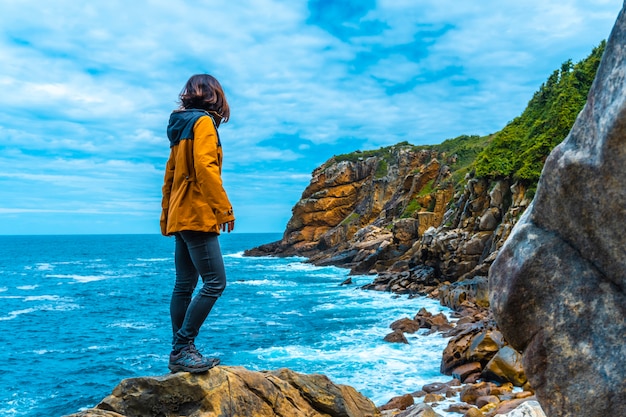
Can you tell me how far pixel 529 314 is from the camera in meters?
3.91

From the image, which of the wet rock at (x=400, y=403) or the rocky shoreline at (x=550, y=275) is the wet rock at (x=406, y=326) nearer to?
the rocky shoreline at (x=550, y=275)

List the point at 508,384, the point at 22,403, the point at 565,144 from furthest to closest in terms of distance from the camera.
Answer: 1. the point at 22,403
2. the point at 508,384
3. the point at 565,144

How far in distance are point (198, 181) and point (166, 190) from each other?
952 mm

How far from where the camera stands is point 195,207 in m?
5.41

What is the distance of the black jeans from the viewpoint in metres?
5.57

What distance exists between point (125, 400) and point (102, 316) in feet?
113

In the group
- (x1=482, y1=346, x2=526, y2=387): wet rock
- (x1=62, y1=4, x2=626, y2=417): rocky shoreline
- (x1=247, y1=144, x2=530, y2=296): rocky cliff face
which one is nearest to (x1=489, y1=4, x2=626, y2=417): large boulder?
(x1=62, y1=4, x2=626, y2=417): rocky shoreline

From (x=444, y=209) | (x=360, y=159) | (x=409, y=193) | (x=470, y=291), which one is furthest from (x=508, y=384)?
(x=360, y=159)

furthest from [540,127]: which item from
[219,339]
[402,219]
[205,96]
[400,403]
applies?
[205,96]

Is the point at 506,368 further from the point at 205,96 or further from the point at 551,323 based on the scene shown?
the point at 205,96

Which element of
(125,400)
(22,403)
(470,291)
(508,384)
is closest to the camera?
(125,400)

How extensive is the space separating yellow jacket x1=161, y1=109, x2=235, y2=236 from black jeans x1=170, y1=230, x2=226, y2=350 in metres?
0.19

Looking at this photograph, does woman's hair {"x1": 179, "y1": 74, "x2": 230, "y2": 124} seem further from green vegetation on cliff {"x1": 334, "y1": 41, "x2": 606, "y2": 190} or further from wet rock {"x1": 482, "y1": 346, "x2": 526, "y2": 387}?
green vegetation on cliff {"x1": 334, "y1": 41, "x2": 606, "y2": 190}

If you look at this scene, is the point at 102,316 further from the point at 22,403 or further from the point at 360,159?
the point at 360,159
